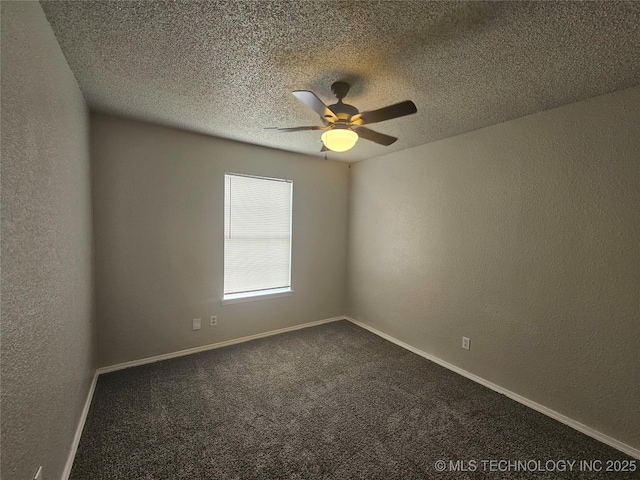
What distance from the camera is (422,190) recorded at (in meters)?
3.20

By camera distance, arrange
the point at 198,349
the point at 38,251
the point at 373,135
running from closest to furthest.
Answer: the point at 38,251 < the point at 373,135 < the point at 198,349

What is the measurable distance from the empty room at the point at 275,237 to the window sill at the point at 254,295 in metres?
0.03

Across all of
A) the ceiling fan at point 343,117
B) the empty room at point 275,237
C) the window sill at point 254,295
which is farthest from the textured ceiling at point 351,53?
the window sill at point 254,295

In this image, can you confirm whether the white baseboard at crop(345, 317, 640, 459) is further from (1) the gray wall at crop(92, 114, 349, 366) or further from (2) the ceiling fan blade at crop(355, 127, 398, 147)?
(2) the ceiling fan blade at crop(355, 127, 398, 147)

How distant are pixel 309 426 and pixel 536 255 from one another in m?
2.27

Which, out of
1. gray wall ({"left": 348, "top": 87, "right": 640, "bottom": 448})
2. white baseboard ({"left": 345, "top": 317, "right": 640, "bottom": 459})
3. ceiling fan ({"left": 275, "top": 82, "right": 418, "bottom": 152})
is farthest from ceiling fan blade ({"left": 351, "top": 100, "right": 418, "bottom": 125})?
white baseboard ({"left": 345, "top": 317, "right": 640, "bottom": 459})

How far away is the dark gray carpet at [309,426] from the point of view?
1662 millimetres

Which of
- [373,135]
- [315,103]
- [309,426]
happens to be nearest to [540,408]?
[309,426]

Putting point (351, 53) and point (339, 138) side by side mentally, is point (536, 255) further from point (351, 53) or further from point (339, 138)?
point (351, 53)

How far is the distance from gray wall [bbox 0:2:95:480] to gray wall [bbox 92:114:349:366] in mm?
751

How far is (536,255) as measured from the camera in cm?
229

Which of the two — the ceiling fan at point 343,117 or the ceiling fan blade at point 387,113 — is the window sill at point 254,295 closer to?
the ceiling fan at point 343,117

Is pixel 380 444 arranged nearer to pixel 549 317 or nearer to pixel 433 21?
pixel 549 317

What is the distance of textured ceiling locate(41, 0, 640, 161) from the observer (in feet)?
4.25
